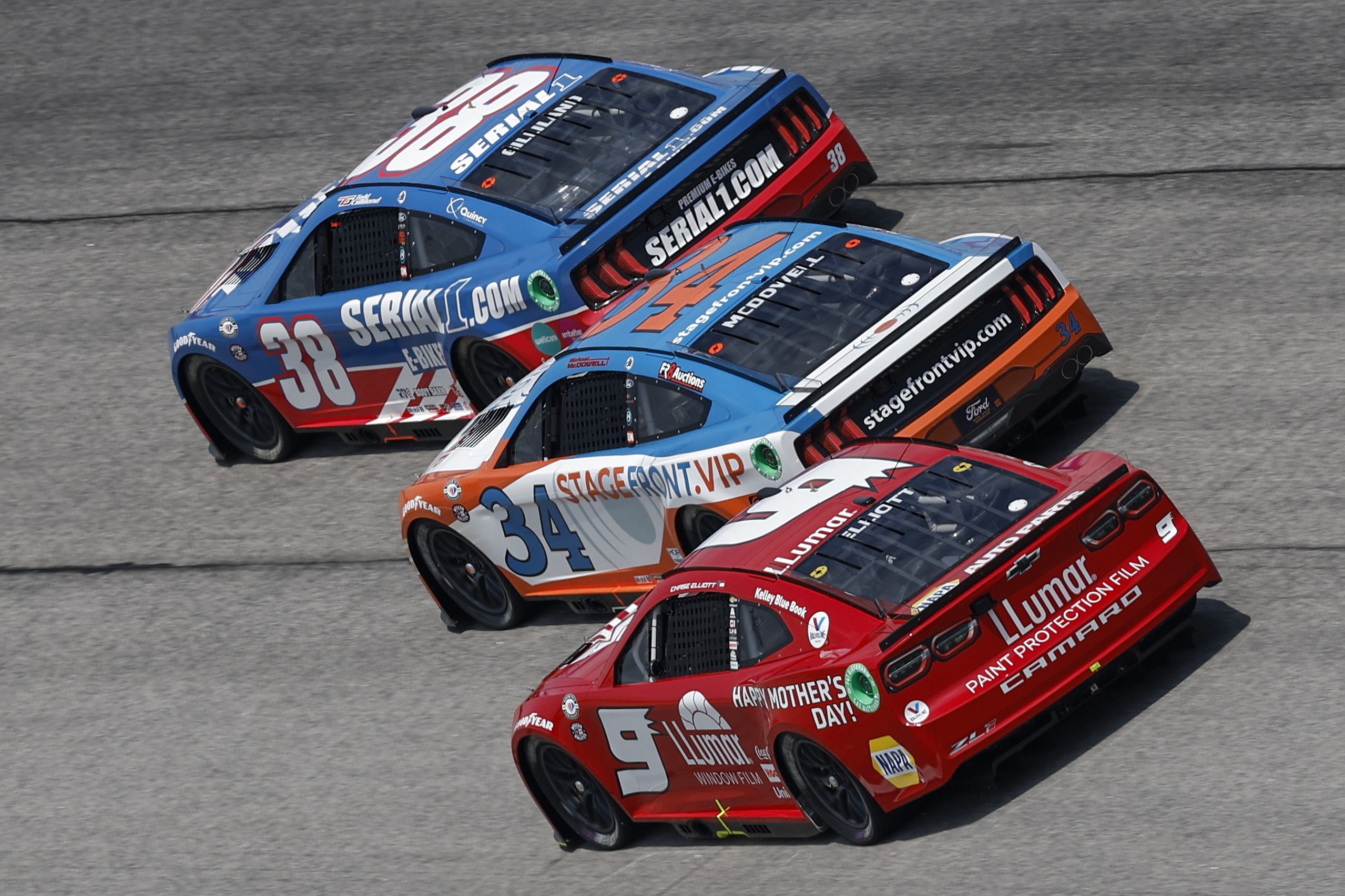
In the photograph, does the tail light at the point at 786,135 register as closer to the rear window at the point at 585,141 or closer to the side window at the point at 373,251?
the rear window at the point at 585,141

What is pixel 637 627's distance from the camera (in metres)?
8.66

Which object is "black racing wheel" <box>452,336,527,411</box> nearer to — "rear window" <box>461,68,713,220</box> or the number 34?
"rear window" <box>461,68,713,220</box>

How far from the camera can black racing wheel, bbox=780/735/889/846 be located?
7.80 metres

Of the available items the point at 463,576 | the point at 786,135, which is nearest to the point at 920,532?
the point at 463,576

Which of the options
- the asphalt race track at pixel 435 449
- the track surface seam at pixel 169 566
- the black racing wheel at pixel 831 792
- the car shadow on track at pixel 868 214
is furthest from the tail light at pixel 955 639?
the car shadow on track at pixel 868 214

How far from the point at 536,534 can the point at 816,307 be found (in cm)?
198

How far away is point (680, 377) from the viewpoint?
391 inches

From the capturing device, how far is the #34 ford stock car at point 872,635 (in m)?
7.59

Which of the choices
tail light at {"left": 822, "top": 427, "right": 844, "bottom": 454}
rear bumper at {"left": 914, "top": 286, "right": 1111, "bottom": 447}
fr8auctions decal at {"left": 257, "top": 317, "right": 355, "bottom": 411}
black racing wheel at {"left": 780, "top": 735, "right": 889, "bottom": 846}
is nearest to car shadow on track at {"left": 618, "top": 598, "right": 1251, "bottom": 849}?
black racing wheel at {"left": 780, "top": 735, "right": 889, "bottom": 846}

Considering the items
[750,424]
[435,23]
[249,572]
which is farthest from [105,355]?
[750,424]

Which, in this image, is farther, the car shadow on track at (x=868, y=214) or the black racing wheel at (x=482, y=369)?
the car shadow on track at (x=868, y=214)

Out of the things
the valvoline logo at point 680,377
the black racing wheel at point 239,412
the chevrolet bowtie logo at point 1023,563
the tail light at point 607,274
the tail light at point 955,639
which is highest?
the chevrolet bowtie logo at point 1023,563

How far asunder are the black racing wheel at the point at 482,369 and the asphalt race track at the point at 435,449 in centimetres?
78

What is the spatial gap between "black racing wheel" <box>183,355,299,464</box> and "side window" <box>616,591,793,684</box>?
18.0 ft
